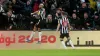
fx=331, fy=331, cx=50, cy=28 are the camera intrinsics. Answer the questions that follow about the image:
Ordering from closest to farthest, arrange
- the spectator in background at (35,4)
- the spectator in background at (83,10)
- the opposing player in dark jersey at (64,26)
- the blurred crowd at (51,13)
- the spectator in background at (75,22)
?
1. the opposing player in dark jersey at (64,26)
2. the blurred crowd at (51,13)
3. the spectator in background at (75,22)
4. the spectator in background at (83,10)
5. the spectator in background at (35,4)

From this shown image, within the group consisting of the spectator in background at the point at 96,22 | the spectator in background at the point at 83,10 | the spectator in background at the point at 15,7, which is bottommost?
the spectator in background at the point at 96,22

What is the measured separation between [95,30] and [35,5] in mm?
3822

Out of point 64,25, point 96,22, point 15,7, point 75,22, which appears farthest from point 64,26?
point 15,7

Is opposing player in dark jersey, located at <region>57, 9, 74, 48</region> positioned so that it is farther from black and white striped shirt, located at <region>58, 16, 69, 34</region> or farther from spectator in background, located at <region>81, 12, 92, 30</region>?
spectator in background, located at <region>81, 12, 92, 30</region>

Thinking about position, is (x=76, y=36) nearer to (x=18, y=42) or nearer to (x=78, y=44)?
(x=78, y=44)

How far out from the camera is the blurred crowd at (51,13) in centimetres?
1817

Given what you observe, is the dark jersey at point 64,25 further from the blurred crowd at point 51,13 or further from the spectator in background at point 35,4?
the spectator in background at point 35,4

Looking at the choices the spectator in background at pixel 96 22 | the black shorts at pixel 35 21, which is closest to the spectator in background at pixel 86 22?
the spectator in background at pixel 96 22

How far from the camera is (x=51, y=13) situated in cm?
1892

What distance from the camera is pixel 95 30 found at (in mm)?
18281

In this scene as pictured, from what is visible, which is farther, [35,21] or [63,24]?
[35,21]

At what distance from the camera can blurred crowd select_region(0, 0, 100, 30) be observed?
18.2m

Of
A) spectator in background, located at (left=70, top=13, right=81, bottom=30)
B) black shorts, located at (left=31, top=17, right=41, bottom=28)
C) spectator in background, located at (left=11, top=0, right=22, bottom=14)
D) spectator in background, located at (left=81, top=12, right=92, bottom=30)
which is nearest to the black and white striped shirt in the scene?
spectator in background, located at (left=70, top=13, right=81, bottom=30)

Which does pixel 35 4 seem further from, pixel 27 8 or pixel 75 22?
pixel 75 22
